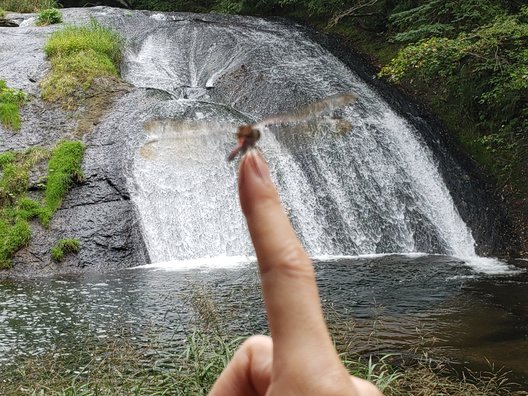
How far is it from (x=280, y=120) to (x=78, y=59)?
1512cm

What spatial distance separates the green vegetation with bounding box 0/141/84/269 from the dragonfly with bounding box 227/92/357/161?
1040 centimetres

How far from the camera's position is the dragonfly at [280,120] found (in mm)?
614

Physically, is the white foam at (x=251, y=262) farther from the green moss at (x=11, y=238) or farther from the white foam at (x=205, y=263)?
the green moss at (x=11, y=238)

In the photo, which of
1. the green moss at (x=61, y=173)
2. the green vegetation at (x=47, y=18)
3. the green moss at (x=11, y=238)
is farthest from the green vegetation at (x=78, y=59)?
the green moss at (x=11, y=238)

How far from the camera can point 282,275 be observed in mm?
583

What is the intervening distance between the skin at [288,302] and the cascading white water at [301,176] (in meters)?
9.84

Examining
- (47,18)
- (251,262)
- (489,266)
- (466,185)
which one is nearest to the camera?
(251,262)

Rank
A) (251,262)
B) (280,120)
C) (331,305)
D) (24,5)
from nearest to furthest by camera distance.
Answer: (280,120) → (331,305) → (251,262) → (24,5)

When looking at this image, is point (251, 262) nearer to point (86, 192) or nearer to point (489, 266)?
point (86, 192)

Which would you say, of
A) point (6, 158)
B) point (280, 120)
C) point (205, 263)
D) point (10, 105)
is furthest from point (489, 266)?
point (280, 120)

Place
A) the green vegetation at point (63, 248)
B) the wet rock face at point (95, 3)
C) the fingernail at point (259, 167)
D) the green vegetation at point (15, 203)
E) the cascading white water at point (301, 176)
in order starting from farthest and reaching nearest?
1. the wet rock face at point (95, 3)
2. the cascading white water at point (301, 176)
3. the green vegetation at point (15, 203)
4. the green vegetation at point (63, 248)
5. the fingernail at point (259, 167)

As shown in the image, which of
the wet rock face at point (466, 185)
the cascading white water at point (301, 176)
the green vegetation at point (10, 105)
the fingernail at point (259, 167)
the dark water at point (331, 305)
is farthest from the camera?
the green vegetation at point (10, 105)

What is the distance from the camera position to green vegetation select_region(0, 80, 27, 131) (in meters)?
13.0

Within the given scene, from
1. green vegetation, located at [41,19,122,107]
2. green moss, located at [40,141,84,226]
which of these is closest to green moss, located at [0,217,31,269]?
green moss, located at [40,141,84,226]
